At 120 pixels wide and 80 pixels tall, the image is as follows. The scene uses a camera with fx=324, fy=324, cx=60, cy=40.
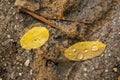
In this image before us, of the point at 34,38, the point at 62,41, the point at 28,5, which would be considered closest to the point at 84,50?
the point at 62,41

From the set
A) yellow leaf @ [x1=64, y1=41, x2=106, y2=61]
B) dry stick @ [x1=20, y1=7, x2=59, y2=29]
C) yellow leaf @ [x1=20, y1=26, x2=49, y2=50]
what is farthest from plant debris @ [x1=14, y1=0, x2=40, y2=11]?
yellow leaf @ [x1=64, y1=41, x2=106, y2=61]

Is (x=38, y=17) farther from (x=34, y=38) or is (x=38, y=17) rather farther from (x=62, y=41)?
(x=62, y=41)

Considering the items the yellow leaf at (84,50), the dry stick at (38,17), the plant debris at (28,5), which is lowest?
the yellow leaf at (84,50)

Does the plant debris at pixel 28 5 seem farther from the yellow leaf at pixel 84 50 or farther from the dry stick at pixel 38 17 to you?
the yellow leaf at pixel 84 50

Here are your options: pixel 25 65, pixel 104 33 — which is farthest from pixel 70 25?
pixel 25 65

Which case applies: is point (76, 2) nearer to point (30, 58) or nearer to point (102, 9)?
point (102, 9)

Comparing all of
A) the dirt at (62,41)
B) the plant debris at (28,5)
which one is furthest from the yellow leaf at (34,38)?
the plant debris at (28,5)
